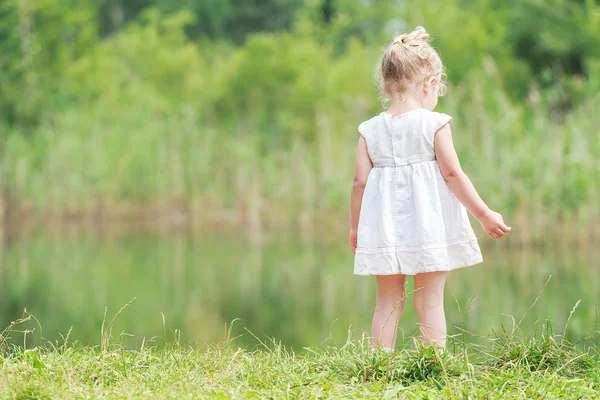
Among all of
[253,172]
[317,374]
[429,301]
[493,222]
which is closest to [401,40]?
[493,222]

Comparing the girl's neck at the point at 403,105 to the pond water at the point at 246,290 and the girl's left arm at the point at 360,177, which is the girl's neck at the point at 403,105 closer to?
the girl's left arm at the point at 360,177

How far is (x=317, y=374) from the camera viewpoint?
2.45m

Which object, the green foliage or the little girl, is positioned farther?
the green foliage

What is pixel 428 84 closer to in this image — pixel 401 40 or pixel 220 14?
pixel 401 40

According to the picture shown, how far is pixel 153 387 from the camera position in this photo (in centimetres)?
A: 236

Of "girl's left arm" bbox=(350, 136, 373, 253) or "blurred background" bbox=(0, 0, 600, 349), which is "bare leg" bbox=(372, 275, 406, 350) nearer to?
"girl's left arm" bbox=(350, 136, 373, 253)

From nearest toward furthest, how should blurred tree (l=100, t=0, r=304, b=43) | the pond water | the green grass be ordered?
the green grass < the pond water < blurred tree (l=100, t=0, r=304, b=43)

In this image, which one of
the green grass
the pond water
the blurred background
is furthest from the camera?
the blurred background

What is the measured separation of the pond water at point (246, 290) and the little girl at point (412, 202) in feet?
2.90

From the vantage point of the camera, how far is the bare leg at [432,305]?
281cm

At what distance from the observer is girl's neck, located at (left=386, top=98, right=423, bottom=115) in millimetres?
2924

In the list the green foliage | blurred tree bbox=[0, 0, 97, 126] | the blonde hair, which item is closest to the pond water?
the green foliage

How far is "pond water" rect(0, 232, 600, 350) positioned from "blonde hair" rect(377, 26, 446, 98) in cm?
123

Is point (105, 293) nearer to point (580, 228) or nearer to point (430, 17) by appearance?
point (580, 228)
